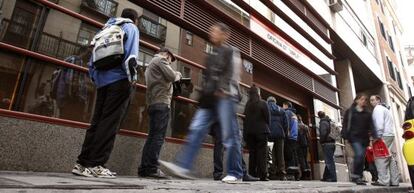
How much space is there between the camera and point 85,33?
4973 mm

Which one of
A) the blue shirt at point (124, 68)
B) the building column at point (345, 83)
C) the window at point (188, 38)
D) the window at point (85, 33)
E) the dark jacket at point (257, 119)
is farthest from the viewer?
the building column at point (345, 83)

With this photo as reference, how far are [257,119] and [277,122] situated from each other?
139 cm

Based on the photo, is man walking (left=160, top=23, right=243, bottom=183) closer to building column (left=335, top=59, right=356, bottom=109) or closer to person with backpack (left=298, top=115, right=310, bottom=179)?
person with backpack (left=298, top=115, right=310, bottom=179)

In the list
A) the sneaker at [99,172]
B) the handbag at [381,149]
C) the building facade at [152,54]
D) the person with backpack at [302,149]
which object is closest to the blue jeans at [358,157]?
the handbag at [381,149]

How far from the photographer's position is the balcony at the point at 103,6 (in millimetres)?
5090

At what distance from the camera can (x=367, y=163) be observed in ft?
32.1

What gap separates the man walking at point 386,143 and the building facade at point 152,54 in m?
2.94

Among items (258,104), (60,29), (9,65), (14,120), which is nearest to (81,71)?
(60,29)

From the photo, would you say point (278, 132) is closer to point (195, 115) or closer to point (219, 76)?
point (195, 115)

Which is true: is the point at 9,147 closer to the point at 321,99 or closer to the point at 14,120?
the point at 14,120

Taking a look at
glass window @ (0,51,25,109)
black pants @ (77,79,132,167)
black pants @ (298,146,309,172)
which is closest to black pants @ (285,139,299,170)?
black pants @ (298,146,309,172)

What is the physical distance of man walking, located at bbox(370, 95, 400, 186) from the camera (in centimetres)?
604

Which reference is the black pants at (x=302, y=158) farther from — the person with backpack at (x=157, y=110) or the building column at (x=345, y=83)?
the building column at (x=345, y=83)

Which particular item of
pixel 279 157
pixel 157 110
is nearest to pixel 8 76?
pixel 157 110
